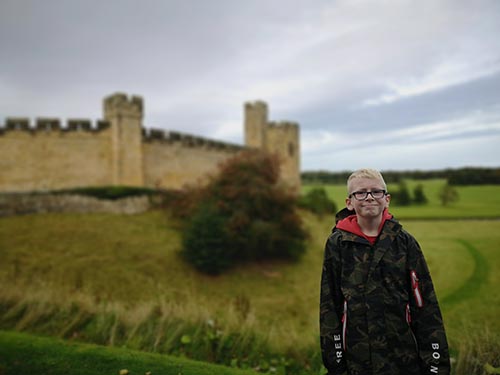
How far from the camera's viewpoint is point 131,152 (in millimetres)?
16766

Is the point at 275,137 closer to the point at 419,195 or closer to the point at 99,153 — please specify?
the point at 419,195

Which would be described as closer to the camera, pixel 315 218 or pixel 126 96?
pixel 126 96

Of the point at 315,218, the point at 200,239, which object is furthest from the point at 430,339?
the point at 315,218

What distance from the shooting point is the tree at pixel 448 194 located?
1272cm

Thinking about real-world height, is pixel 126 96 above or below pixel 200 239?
above

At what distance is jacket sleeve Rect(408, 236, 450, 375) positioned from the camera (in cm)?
207

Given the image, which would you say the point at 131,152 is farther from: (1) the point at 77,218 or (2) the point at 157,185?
(1) the point at 77,218

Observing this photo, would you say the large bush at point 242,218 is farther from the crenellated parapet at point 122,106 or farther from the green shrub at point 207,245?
the crenellated parapet at point 122,106

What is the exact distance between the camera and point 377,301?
217 cm

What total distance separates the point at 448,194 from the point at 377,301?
13.1 metres

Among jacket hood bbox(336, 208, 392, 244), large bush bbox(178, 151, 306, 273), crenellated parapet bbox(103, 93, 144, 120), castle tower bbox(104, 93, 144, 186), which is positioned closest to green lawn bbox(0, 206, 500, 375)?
large bush bbox(178, 151, 306, 273)

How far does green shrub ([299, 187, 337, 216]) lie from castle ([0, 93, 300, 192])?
6.02m

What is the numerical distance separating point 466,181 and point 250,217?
844cm

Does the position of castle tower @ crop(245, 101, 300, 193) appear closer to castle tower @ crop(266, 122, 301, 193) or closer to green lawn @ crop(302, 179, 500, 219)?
castle tower @ crop(266, 122, 301, 193)
